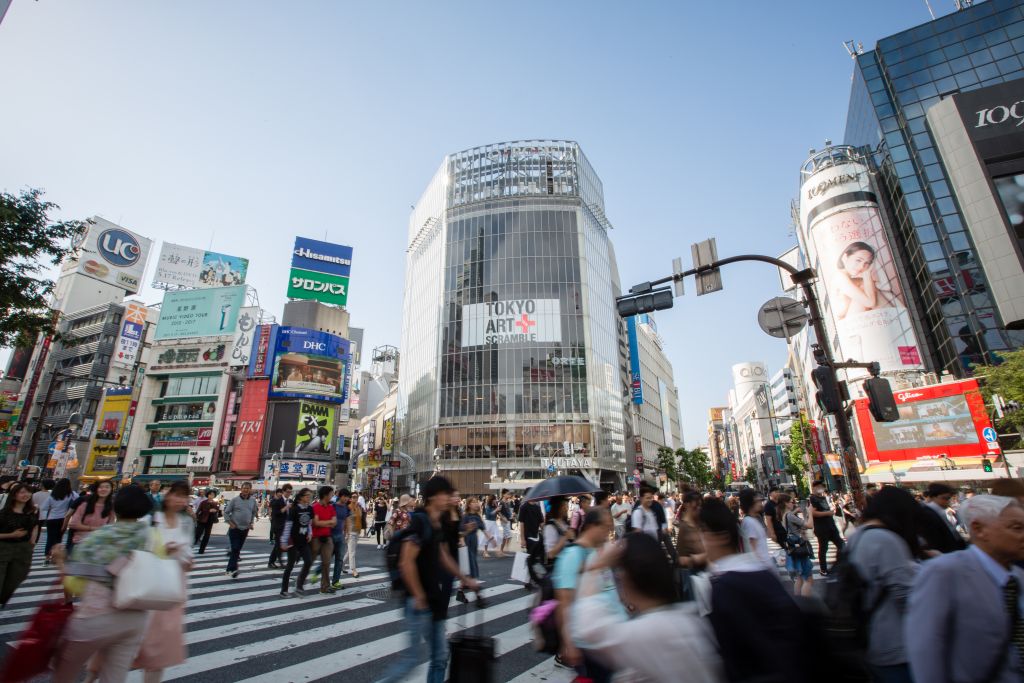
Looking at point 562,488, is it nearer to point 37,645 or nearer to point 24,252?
→ point 37,645

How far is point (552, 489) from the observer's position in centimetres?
644

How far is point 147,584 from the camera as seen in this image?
3.10m

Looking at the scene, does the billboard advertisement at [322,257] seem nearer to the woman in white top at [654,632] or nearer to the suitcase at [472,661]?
the suitcase at [472,661]

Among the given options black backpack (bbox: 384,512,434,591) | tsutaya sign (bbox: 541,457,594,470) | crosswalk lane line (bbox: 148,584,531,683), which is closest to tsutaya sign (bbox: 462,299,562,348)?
tsutaya sign (bbox: 541,457,594,470)

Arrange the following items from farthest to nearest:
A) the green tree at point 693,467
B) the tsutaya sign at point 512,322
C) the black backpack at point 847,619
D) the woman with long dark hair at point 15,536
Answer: the green tree at point 693,467 → the tsutaya sign at point 512,322 → the woman with long dark hair at point 15,536 → the black backpack at point 847,619

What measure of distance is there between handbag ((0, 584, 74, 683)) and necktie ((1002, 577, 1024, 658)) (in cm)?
517

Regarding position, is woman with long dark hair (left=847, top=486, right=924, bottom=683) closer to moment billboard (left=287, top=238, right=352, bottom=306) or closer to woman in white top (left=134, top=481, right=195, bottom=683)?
woman in white top (left=134, top=481, right=195, bottom=683)

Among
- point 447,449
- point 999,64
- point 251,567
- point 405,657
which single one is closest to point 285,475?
point 447,449

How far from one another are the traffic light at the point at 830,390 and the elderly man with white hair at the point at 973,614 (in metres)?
5.00

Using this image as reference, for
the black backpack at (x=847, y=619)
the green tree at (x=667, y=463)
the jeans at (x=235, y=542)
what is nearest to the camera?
the black backpack at (x=847, y=619)

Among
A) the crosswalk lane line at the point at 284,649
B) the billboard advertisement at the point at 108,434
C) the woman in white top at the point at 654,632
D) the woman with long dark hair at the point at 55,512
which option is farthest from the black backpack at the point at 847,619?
the billboard advertisement at the point at 108,434

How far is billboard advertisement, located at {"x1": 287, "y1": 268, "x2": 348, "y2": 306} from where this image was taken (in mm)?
62312

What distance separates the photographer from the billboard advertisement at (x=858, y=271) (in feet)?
130

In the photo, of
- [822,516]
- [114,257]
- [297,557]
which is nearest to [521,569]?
Answer: [297,557]
